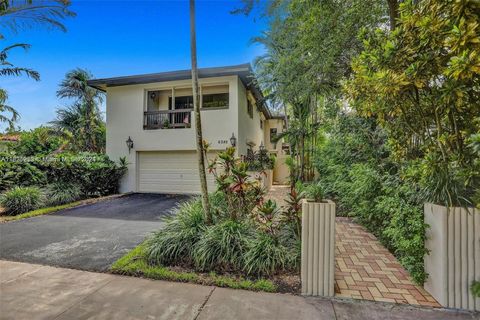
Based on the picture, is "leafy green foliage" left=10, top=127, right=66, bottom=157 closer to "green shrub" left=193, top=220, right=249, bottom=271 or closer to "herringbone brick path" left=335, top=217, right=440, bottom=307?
"green shrub" left=193, top=220, right=249, bottom=271

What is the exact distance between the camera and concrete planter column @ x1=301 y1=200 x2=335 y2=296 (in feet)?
9.90

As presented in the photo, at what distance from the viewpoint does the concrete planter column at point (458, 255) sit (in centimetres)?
272

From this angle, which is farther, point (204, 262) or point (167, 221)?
point (167, 221)

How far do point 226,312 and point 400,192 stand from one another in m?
3.06

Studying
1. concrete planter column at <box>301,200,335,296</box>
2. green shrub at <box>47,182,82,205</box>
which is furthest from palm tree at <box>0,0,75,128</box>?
concrete planter column at <box>301,200,335,296</box>

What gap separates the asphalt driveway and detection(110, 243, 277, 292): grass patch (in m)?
0.36

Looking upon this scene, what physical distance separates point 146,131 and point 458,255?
11690 millimetres

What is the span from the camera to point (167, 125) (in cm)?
1170

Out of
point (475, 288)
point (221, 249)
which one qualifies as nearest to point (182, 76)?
point (221, 249)

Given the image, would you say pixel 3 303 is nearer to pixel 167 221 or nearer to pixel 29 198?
pixel 167 221

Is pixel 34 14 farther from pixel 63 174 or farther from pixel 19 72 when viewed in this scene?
pixel 63 174

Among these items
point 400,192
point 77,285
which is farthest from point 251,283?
point 400,192

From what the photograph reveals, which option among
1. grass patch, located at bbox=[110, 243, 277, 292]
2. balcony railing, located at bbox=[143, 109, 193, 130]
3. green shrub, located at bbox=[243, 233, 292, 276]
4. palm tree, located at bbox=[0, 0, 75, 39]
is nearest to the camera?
grass patch, located at bbox=[110, 243, 277, 292]

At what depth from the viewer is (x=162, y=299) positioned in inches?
116
